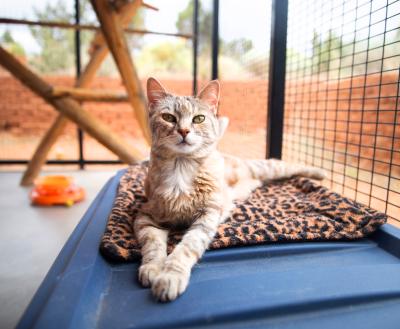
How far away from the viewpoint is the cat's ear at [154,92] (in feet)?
3.82

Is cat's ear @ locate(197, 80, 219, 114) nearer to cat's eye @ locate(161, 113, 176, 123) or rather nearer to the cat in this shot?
the cat

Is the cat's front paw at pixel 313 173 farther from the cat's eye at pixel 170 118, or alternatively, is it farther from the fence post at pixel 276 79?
the cat's eye at pixel 170 118

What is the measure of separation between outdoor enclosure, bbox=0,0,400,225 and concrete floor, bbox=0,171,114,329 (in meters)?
1.26

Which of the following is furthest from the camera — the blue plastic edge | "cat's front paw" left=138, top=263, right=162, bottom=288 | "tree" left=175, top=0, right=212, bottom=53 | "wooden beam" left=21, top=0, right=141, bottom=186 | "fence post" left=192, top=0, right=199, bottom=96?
"tree" left=175, top=0, right=212, bottom=53

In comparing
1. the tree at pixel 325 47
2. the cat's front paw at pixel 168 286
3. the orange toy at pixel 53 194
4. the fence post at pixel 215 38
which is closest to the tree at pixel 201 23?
the fence post at pixel 215 38

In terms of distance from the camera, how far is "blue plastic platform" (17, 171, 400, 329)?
2.21 feet

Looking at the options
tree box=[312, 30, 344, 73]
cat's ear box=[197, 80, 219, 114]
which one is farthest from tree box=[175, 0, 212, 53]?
cat's ear box=[197, 80, 219, 114]

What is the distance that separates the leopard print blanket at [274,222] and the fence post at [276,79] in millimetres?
607

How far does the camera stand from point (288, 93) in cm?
220

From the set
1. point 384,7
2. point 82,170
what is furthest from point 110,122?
point 384,7

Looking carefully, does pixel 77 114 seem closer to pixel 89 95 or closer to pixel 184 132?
pixel 89 95

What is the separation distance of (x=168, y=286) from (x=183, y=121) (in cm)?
58

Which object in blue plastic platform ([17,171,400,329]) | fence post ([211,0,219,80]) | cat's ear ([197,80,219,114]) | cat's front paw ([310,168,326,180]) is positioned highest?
fence post ([211,0,219,80])

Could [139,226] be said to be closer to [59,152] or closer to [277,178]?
[277,178]
